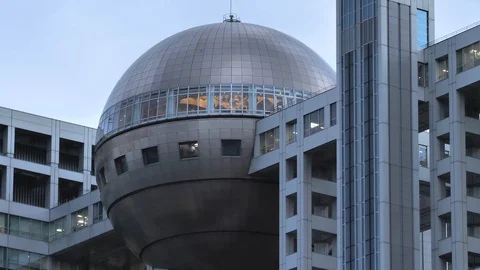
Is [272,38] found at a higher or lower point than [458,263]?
higher

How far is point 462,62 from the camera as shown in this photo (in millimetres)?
113562

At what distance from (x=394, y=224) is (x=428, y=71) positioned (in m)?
11.2

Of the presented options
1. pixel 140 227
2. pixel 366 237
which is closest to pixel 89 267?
pixel 140 227

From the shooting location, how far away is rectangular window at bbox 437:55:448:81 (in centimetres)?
11544

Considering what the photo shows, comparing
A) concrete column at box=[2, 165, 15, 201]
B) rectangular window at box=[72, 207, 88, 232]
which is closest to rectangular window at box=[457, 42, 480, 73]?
rectangular window at box=[72, 207, 88, 232]

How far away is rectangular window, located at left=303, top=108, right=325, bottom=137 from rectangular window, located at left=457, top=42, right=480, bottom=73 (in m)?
12.4

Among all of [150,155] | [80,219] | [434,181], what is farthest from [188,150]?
[80,219]

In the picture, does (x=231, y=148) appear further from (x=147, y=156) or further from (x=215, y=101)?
(x=147, y=156)

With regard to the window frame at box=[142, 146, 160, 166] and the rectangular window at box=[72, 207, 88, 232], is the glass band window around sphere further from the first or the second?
the rectangular window at box=[72, 207, 88, 232]

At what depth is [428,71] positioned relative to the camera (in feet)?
383

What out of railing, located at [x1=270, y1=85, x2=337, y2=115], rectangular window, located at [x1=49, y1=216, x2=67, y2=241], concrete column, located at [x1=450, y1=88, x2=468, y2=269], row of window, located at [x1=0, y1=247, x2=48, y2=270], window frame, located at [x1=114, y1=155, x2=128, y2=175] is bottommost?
concrete column, located at [x1=450, y1=88, x2=468, y2=269]

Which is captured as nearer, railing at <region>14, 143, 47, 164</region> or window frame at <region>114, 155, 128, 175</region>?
window frame at <region>114, 155, 128, 175</region>

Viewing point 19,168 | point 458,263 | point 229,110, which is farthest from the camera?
point 19,168

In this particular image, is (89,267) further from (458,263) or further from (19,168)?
(458,263)
